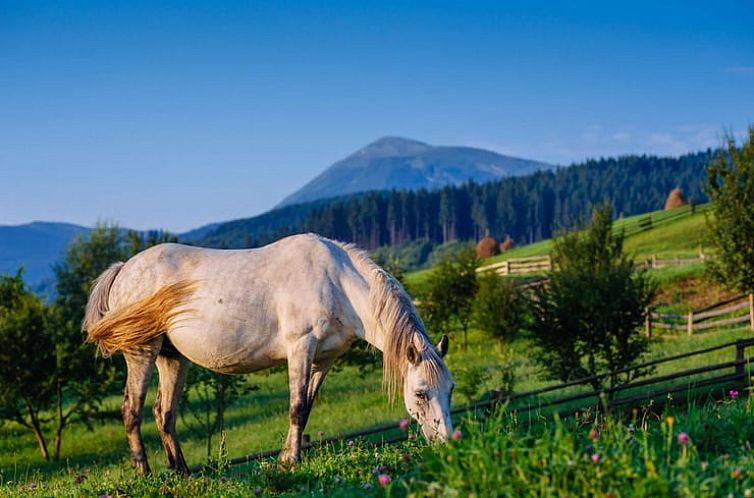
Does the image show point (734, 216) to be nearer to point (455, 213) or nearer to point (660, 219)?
point (660, 219)

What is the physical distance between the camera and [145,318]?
728cm

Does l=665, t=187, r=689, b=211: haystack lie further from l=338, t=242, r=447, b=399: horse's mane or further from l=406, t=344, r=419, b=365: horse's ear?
l=406, t=344, r=419, b=365: horse's ear

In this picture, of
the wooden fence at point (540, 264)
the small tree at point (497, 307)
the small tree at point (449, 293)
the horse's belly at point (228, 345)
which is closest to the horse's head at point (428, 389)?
the horse's belly at point (228, 345)

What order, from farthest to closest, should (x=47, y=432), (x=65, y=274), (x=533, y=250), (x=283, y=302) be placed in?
1. (x=533, y=250)
2. (x=65, y=274)
3. (x=47, y=432)
4. (x=283, y=302)

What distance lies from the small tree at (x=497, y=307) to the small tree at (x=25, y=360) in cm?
1718

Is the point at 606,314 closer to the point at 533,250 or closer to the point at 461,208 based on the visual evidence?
the point at 533,250

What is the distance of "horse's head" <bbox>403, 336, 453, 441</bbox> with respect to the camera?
19.4 ft

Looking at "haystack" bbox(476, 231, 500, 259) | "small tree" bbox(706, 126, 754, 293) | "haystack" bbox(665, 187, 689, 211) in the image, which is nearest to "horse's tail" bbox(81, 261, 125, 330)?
"small tree" bbox(706, 126, 754, 293)

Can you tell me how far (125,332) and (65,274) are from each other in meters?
38.8

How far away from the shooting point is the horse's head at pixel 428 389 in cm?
592

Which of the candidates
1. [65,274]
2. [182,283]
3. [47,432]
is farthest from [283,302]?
[65,274]

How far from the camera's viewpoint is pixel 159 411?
7.51 metres

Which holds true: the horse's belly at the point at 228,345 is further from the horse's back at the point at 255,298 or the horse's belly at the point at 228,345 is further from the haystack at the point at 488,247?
the haystack at the point at 488,247

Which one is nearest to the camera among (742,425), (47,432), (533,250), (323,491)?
(323,491)
